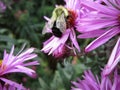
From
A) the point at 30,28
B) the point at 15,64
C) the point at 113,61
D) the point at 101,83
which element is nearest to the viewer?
the point at 113,61

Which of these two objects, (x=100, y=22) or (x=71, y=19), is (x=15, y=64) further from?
(x=100, y=22)

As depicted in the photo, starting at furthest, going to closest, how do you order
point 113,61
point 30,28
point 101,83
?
point 30,28, point 101,83, point 113,61

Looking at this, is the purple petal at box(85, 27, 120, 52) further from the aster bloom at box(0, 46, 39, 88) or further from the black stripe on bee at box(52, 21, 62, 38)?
the aster bloom at box(0, 46, 39, 88)

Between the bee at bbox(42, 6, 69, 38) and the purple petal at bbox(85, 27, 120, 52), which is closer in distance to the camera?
the purple petal at bbox(85, 27, 120, 52)

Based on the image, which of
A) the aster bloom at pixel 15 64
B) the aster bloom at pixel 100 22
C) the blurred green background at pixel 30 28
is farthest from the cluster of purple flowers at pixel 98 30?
the blurred green background at pixel 30 28

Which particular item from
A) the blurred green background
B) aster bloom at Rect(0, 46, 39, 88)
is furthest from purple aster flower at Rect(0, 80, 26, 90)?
the blurred green background

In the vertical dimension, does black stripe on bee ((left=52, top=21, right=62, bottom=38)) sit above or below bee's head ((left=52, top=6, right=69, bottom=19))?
below

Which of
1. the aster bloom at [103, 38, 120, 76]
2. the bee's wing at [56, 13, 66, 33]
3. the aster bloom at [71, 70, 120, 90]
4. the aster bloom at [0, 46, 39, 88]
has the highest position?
the bee's wing at [56, 13, 66, 33]

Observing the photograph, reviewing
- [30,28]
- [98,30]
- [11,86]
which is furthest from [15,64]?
[30,28]
